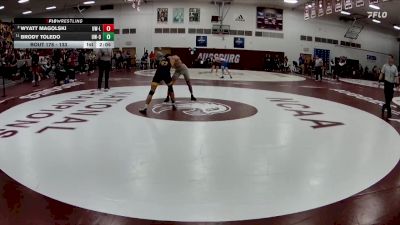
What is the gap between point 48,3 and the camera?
30094 millimetres

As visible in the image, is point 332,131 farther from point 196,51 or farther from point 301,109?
point 196,51

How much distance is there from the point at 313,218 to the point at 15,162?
145 inches

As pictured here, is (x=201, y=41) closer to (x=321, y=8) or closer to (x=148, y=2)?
(x=148, y=2)

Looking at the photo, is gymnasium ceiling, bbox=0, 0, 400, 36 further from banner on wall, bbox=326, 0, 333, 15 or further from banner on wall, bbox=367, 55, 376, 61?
banner on wall, bbox=326, 0, 333, 15

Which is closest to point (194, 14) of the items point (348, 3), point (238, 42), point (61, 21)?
point (238, 42)

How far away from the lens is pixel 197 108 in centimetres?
877

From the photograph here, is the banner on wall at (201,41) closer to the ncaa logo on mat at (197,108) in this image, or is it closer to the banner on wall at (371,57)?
the banner on wall at (371,57)

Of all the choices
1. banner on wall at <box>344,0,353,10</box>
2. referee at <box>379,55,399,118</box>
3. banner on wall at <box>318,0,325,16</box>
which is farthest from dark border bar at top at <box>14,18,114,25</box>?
banner on wall at <box>318,0,325,16</box>

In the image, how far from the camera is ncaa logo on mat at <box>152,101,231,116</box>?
8219 mm

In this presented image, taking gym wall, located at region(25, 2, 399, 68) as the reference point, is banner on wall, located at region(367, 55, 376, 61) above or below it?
below
